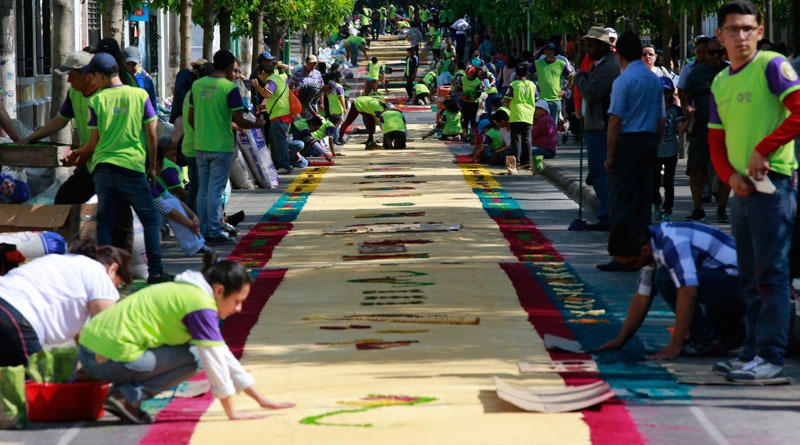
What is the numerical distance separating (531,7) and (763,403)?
38.7 meters

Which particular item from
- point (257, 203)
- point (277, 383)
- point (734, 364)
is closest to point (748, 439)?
point (734, 364)

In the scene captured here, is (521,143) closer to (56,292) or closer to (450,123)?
(450,123)

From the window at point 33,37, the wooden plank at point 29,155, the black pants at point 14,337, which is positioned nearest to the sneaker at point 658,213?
the wooden plank at point 29,155

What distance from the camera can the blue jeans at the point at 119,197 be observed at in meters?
12.0

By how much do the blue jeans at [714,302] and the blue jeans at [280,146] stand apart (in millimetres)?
15978

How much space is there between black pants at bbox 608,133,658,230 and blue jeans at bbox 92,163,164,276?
3811 mm

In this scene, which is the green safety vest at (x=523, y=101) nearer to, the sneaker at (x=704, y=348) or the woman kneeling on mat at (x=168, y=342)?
the sneaker at (x=704, y=348)

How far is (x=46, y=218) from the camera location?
1248cm

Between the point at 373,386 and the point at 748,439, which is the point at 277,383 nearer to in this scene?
the point at 373,386

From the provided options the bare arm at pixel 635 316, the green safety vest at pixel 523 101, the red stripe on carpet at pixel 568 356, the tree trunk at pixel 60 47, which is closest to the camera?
the red stripe on carpet at pixel 568 356

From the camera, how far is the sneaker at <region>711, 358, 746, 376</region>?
8484 millimetres

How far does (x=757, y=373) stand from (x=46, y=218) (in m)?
6.33

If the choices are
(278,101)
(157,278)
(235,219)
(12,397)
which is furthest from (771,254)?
(278,101)

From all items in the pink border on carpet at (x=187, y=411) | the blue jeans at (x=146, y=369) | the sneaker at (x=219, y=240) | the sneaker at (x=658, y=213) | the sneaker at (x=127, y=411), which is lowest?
the sneaker at (x=219, y=240)
